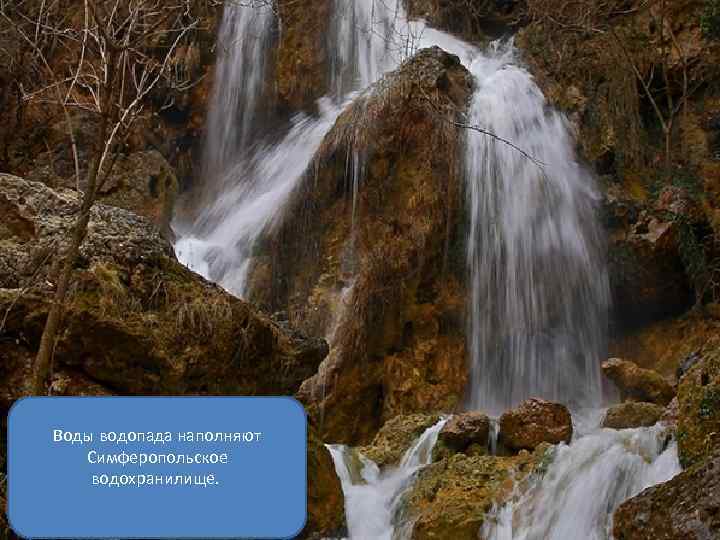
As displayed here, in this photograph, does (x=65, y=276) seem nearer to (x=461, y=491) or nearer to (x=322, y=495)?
(x=322, y=495)

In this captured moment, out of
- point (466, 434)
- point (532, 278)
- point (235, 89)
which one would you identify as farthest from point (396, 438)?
point (235, 89)

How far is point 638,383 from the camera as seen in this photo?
8938 millimetres

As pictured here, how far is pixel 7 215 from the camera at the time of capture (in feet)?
16.8

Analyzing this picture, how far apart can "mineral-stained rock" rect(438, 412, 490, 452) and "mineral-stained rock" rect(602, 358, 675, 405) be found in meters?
2.29

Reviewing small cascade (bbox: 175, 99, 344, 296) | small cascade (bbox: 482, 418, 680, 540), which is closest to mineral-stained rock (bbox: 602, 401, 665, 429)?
small cascade (bbox: 482, 418, 680, 540)

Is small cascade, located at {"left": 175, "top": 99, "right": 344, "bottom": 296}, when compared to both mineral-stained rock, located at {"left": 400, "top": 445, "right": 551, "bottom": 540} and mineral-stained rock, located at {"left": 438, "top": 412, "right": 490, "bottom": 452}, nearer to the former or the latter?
mineral-stained rock, located at {"left": 438, "top": 412, "right": 490, "bottom": 452}

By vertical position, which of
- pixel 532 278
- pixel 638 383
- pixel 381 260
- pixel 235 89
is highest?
pixel 235 89

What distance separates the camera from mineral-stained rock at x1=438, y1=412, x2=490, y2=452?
7371mm

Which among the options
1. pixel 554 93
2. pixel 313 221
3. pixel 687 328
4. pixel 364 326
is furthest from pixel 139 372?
pixel 554 93

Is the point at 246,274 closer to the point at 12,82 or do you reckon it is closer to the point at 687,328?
the point at 12,82

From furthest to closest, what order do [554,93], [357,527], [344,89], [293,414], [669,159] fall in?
[344,89], [554,93], [669,159], [357,527], [293,414]

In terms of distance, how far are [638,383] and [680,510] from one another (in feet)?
18.0

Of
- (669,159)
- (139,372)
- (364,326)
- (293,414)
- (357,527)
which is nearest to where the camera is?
(293,414)

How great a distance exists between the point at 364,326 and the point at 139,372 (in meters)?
5.95
